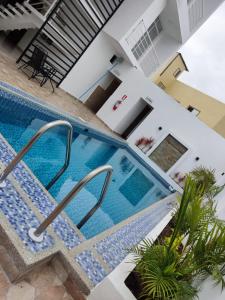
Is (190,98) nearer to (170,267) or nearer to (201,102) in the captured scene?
(201,102)

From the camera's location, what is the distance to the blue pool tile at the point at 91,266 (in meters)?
3.49

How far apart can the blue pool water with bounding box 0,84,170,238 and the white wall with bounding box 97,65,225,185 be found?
138 inches

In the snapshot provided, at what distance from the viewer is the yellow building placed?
24.6 meters

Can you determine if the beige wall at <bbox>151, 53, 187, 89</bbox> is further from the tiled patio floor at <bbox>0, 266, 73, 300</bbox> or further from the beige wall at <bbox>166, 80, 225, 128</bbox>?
the tiled patio floor at <bbox>0, 266, 73, 300</bbox>

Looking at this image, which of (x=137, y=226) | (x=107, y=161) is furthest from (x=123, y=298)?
(x=107, y=161)

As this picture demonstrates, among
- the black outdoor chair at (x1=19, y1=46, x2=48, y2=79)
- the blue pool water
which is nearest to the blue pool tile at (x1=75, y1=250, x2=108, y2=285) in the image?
the blue pool water

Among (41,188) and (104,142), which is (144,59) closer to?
(104,142)

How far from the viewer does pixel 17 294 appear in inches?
106

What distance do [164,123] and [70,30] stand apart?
22.7 feet

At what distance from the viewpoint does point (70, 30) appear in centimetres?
1382

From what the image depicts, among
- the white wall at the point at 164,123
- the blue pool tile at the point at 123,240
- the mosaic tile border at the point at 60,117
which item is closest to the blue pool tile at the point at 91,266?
the blue pool tile at the point at 123,240

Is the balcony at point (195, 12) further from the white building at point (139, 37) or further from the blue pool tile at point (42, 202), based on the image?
the blue pool tile at point (42, 202)

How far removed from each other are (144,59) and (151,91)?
278 centimetres

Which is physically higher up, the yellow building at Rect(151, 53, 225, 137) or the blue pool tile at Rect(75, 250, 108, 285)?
the yellow building at Rect(151, 53, 225, 137)
